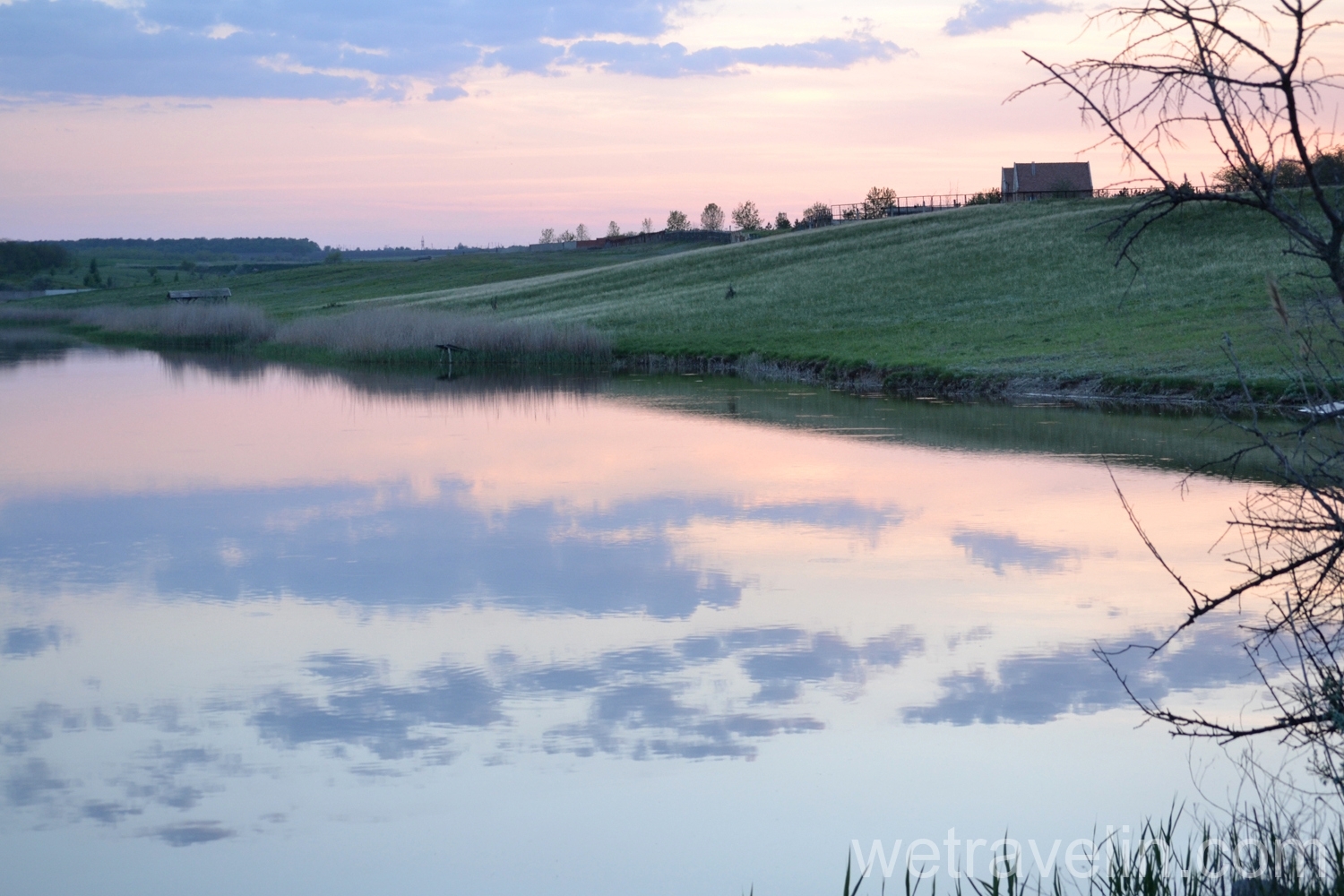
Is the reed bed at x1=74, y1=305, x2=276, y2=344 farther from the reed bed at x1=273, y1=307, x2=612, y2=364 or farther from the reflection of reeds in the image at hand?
the reflection of reeds

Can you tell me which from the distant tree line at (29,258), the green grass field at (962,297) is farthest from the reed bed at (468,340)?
the distant tree line at (29,258)

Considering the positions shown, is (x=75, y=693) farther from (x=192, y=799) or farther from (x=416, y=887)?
(x=416, y=887)

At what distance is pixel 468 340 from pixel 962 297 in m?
14.1

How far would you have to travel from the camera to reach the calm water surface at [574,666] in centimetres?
623

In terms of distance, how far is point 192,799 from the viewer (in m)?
6.57

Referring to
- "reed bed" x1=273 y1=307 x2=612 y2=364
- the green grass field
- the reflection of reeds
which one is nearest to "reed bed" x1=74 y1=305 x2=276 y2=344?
"reed bed" x1=273 y1=307 x2=612 y2=364

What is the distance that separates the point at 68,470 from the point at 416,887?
12795 millimetres

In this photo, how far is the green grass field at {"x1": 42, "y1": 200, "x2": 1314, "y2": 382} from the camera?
27203 mm

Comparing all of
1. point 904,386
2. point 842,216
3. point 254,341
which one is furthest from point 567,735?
point 842,216

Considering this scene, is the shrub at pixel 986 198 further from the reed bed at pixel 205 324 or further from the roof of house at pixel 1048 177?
the reed bed at pixel 205 324

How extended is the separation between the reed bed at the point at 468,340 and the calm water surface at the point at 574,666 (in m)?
17.7

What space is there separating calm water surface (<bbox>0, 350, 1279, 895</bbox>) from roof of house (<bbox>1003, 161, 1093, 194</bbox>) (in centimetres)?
6295

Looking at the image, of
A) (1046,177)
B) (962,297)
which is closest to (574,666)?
(962,297)

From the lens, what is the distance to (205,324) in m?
46.5
